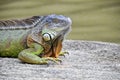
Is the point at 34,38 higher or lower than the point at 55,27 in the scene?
lower

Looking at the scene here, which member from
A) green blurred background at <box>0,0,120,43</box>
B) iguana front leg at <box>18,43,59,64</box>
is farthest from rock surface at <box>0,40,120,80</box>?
green blurred background at <box>0,0,120,43</box>

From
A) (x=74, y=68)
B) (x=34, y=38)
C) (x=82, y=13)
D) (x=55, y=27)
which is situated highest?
(x=55, y=27)

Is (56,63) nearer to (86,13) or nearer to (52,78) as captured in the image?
(52,78)

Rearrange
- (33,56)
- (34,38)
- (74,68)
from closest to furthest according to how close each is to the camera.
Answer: (74,68) < (33,56) < (34,38)

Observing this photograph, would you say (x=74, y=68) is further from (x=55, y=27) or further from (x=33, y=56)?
(x=55, y=27)

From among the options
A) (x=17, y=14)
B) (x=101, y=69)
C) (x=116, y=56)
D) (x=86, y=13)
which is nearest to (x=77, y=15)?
(x=86, y=13)

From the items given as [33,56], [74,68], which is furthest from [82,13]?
[74,68]

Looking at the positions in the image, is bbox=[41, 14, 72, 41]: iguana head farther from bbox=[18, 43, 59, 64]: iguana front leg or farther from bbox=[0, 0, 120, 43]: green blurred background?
bbox=[0, 0, 120, 43]: green blurred background

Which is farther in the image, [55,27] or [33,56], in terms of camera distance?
[55,27]
